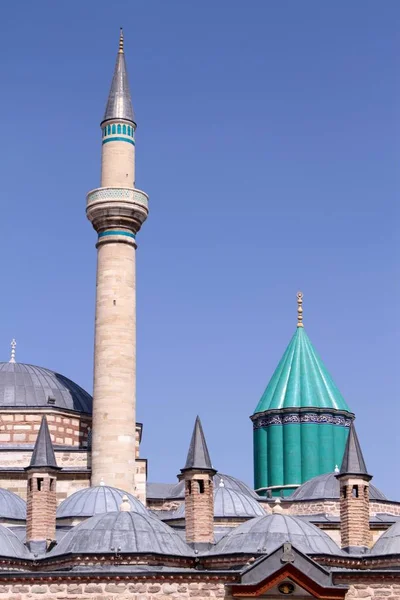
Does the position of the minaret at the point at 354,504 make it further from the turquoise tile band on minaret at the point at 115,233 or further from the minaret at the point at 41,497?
the turquoise tile band on minaret at the point at 115,233

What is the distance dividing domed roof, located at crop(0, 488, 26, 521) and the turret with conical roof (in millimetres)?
13240

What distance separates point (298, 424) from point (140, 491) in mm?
10296

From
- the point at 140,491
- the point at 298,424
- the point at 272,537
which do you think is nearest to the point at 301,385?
the point at 298,424

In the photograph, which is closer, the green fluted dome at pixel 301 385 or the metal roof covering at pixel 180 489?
the metal roof covering at pixel 180 489

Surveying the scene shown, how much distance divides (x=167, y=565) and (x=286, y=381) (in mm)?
20963

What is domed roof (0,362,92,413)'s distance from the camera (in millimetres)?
38719

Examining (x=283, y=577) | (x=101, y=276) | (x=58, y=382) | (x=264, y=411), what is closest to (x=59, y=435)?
(x=58, y=382)

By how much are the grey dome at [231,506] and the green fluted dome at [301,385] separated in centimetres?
1074

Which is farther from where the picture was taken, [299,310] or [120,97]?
[299,310]

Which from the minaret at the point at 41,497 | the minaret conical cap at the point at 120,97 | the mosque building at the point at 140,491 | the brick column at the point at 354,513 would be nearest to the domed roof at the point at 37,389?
the mosque building at the point at 140,491

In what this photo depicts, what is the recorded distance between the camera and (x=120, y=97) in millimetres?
38000

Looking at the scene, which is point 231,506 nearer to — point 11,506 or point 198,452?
point 198,452

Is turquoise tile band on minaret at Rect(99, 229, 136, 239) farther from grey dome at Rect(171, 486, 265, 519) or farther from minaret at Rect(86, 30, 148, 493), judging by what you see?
grey dome at Rect(171, 486, 265, 519)

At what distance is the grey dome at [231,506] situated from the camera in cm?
3384
